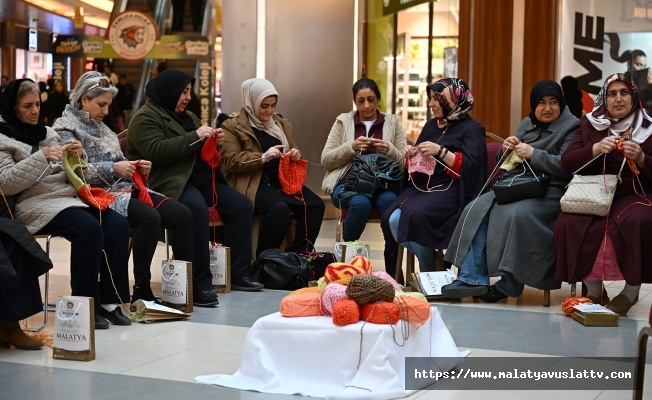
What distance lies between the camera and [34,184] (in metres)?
4.93

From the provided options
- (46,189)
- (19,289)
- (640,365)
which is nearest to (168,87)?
(46,189)

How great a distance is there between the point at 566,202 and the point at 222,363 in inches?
89.4

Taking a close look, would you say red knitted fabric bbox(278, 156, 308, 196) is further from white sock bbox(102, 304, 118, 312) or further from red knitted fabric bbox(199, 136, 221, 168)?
white sock bbox(102, 304, 118, 312)

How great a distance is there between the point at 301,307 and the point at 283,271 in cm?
234

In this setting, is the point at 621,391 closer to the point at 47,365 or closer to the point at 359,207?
the point at 47,365

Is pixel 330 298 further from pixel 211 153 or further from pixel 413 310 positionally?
pixel 211 153

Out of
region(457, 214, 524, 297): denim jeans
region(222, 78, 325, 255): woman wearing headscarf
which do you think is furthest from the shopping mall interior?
region(222, 78, 325, 255): woman wearing headscarf

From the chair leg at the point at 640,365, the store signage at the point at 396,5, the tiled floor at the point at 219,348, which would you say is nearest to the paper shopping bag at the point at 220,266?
the tiled floor at the point at 219,348

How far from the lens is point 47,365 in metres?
4.21

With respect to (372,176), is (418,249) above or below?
below

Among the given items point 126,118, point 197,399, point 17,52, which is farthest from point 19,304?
point 17,52

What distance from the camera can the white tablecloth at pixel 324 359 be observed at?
3.65 metres

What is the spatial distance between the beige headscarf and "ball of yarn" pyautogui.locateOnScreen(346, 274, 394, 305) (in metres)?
2.85

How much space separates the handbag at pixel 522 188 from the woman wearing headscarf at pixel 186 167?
1.58 meters
